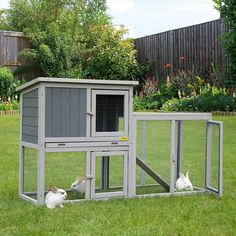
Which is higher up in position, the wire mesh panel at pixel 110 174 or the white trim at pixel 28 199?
the wire mesh panel at pixel 110 174

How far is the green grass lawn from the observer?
4598 mm

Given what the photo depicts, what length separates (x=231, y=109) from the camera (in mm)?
15070

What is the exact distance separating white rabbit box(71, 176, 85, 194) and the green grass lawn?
280 mm

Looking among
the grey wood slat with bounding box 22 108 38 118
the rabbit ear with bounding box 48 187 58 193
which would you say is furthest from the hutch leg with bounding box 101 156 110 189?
the grey wood slat with bounding box 22 108 38 118

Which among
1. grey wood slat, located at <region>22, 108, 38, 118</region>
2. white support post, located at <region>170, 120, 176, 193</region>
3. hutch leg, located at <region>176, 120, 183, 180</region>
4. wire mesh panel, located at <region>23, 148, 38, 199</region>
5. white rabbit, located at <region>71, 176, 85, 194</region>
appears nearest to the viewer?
grey wood slat, located at <region>22, 108, 38, 118</region>

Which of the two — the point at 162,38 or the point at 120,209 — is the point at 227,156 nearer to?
the point at 120,209

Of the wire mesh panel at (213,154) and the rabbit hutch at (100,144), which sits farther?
the wire mesh panel at (213,154)

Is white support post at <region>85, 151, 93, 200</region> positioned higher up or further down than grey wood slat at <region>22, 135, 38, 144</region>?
further down

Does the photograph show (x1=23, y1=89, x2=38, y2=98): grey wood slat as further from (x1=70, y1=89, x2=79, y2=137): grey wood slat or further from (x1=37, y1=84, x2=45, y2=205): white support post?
(x1=70, y1=89, x2=79, y2=137): grey wood slat

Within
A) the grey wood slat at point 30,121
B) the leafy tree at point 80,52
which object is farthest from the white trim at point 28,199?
the leafy tree at point 80,52

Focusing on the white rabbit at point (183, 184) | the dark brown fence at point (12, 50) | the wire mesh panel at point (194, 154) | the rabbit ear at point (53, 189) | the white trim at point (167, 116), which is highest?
the dark brown fence at point (12, 50)

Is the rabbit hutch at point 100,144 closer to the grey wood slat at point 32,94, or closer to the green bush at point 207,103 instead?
the grey wood slat at point 32,94

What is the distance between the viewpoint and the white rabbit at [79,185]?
5861 mm

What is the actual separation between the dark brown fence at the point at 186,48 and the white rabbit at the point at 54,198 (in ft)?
42.2
